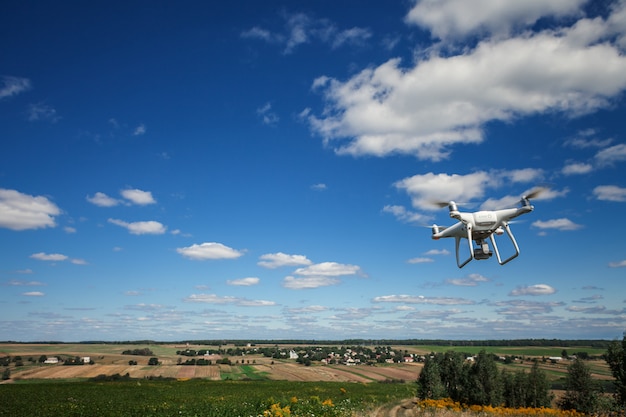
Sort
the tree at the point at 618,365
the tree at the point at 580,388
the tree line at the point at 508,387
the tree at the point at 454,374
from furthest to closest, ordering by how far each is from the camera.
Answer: the tree at the point at 454,374, the tree line at the point at 508,387, the tree at the point at 580,388, the tree at the point at 618,365

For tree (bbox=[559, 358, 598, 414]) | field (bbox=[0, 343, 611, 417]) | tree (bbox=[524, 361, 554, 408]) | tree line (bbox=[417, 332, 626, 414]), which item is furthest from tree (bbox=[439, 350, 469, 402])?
tree (bbox=[559, 358, 598, 414])

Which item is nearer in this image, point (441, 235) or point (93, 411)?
point (441, 235)

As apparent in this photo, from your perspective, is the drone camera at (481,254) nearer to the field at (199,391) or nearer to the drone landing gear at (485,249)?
the drone landing gear at (485,249)

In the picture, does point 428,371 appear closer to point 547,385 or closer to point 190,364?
point 547,385

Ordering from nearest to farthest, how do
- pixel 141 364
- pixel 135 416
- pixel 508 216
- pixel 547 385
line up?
pixel 508 216 → pixel 135 416 → pixel 547 385 → pixel 141 364

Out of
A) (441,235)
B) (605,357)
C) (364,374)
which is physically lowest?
(364,374)

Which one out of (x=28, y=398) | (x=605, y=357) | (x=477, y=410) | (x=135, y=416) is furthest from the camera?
(x=28, y=398)

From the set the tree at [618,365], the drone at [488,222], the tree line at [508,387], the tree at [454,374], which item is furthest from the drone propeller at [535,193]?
the tree at [454,374]

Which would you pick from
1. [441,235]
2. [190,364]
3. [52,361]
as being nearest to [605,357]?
[441,235]
